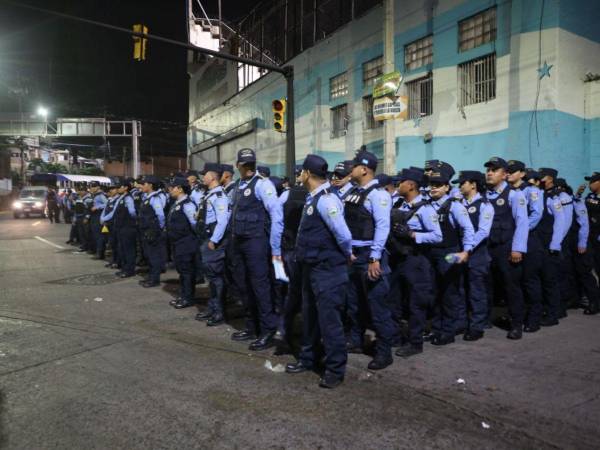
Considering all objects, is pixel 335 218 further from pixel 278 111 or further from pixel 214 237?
pixel 278 111

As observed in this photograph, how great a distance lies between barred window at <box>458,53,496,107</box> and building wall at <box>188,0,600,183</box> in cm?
17

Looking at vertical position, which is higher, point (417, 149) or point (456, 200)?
point (417, 149)

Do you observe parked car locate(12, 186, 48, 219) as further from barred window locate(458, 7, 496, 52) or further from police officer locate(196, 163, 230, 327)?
A: police officer locate(196, 163, 230, 327)

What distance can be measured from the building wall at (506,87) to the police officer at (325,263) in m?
8.44

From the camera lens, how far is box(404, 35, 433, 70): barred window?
13827 millimetres

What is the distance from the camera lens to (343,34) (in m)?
17.5

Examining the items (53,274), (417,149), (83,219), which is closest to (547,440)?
(53,274)

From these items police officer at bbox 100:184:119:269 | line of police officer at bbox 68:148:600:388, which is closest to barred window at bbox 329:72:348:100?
police officer at bbox 100:184:119:269

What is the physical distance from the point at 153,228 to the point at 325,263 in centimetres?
521

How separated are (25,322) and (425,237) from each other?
5.14 metres

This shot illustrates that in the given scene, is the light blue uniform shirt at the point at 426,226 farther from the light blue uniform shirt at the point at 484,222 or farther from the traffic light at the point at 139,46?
the traffic light at the point at 139,46

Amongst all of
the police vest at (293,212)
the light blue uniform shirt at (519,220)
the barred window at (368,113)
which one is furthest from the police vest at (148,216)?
the barred window at (368,113)

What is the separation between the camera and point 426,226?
5.22 metres

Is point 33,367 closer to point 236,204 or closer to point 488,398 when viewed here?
point 236,204
